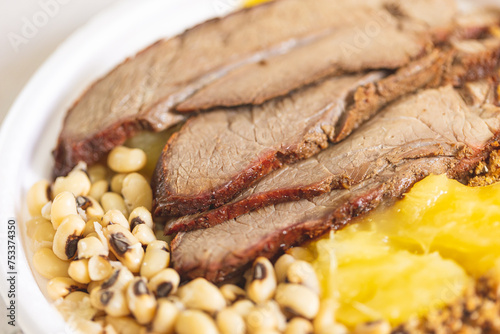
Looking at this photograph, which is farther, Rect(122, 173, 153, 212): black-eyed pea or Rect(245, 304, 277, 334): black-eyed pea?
Rect(122, 173, 153, 212): black-eyed pea

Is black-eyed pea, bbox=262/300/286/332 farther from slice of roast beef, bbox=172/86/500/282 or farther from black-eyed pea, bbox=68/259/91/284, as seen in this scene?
black-eyed pea, bbox=68/259/91/284

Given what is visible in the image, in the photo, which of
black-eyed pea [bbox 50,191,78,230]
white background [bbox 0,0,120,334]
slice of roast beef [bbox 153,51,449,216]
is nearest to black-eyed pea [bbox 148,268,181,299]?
slice of roast beef [bbox 153,51,449,216]

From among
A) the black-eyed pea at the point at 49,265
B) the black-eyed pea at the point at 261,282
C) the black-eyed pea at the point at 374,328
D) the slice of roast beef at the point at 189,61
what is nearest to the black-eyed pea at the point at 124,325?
the black-eyed pea at the point at 49,265

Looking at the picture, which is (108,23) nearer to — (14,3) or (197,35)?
(197,35)

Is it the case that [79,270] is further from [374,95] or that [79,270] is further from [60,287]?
[374,95]

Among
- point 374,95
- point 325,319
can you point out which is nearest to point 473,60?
point 374,95

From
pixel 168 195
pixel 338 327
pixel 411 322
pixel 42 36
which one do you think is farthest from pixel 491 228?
pixel 42 36
